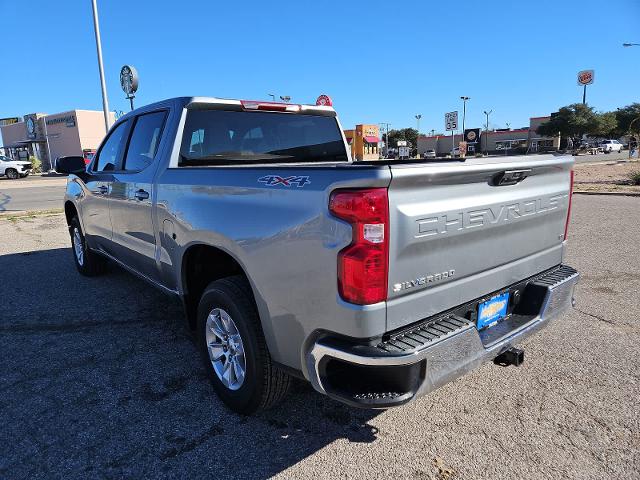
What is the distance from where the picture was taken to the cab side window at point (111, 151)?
4566 millimetres

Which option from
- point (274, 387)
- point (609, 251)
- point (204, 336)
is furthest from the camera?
point (609, 251)

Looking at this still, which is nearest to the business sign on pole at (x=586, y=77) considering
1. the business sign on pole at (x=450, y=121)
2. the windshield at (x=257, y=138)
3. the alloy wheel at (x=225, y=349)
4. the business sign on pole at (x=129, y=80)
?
the business sign on pole at (x=450, y=121)

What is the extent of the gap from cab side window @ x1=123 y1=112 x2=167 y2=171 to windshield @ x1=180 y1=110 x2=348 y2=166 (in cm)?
32

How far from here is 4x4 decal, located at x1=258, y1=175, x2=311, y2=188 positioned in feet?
7.24

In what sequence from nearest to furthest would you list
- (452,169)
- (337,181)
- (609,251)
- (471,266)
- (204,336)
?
(337,181)
(452,169)
(471,266)
(204,336)
(609,251)

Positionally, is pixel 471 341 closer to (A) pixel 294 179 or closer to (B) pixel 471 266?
(B) pixel 471 266

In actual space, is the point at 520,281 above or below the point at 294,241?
below

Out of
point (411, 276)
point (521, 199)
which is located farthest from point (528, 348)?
point (411, 276)

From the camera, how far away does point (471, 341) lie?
2299 mm

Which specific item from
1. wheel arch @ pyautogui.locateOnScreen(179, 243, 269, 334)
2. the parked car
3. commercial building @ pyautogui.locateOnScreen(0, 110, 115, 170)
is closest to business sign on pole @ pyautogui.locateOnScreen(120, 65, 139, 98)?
wheel arch @ pyautogui.locateOnScreen(179, 243, 269, 334)

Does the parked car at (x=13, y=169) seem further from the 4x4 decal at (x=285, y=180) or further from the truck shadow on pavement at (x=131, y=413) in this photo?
the 4x4 decal at (x=285, y=180)

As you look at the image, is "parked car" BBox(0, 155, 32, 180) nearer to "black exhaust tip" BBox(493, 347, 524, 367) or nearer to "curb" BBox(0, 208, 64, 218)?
"curb" BBox(0, 208, 64, 218)

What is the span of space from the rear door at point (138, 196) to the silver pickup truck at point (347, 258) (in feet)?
0.09

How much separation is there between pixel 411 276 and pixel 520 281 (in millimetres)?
1099
